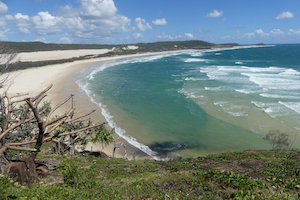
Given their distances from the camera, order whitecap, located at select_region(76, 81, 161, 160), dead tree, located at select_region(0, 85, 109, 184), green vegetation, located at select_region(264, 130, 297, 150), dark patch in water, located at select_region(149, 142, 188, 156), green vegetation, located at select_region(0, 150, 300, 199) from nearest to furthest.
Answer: dead tree, located at select_region(0, 85, 109, 184) → green vegetation, located at select_region(0, 150, 300, 199) → green vegetation, located at select_region(264, 130, 297, 150) → whitecap, located at select_region(76, 81, 161, 160) → dark patch in water, located at select_region(149, 142, 188, 156)

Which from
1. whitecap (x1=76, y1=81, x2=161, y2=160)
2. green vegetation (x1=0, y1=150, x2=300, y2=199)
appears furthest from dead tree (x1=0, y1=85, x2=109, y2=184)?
whitecap (x1=76, y1=81, x2=161, y2=160)

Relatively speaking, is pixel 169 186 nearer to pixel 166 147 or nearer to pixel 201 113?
pixel 166 147

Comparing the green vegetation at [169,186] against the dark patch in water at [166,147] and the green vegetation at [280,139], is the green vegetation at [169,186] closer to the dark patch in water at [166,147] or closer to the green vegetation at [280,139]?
the dark patch in water at [166,147]

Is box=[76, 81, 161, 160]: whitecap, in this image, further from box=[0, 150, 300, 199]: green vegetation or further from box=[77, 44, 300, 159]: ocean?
box=[0, 150, 300, 199]: green vegetation

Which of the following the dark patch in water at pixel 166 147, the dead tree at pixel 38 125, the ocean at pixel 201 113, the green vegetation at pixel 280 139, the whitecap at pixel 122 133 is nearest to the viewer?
the dead tree at pixel 38 125

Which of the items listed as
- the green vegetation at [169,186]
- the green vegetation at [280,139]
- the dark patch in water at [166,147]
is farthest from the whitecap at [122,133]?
the green vegetation at [280,139]

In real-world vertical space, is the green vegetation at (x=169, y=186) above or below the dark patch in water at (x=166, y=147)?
above

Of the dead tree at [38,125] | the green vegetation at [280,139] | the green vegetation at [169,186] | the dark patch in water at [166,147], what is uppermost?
the dead tree at [38,125]

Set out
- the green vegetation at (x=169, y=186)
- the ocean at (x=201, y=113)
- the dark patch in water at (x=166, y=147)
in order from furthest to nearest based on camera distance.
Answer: the ocean at (x=201, y=113), the dark patch in water at (x=166, y=147), the green vegetation at (x=169, y=186)

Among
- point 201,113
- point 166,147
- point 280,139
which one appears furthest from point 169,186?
point 201,113

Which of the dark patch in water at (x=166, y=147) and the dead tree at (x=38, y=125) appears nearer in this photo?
the dead tree at (x=38, y=125)

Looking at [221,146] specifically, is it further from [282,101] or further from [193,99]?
[282,101]
